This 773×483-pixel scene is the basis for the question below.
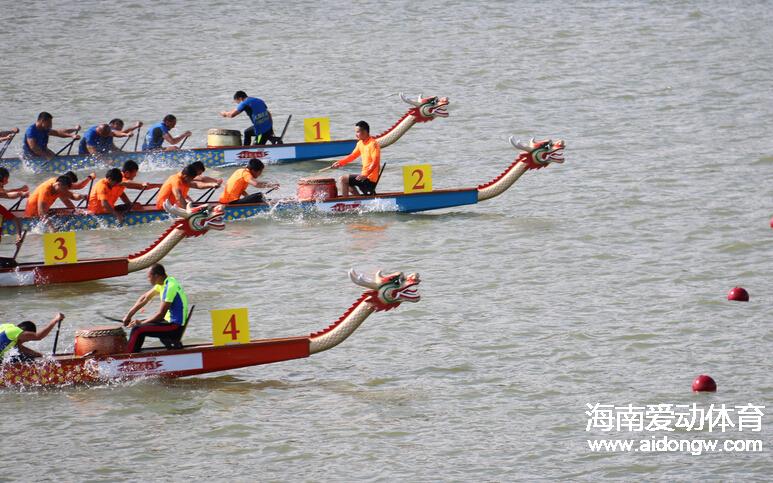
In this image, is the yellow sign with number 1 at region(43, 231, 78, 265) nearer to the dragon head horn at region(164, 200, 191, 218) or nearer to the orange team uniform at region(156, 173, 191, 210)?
the dragon head horn at region(164, 200, 191, 218)

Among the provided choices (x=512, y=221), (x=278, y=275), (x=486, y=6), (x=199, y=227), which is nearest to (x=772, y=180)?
(x=512, y=221)

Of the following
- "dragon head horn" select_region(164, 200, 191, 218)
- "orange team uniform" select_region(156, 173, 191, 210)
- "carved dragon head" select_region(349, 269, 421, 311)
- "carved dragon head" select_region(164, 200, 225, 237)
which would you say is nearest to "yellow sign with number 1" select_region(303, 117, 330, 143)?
"orange team uniform" select_region(156, 173, 191, 210)

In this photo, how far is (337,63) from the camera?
120 feet

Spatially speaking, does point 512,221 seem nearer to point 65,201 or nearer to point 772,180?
point 772,180

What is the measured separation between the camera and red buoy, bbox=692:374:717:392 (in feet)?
49.4

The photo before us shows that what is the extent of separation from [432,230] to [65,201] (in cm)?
577

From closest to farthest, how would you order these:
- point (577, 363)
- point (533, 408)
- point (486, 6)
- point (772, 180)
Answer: point (533, 408), point (577, 363), point (772, 180), point (486, 6)

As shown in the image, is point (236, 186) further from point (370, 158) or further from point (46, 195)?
point (46, 195)

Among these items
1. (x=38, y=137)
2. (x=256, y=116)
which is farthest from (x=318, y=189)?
(x=38, y=137)

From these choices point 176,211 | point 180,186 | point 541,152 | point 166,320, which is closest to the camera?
point 166,320

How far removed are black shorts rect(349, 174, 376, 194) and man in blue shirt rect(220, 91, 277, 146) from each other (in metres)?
4.14

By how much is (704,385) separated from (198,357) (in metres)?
5.53

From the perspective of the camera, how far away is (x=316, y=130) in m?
27.2

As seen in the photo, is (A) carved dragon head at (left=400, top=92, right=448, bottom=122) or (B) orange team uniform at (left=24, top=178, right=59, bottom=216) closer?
(B) orange team uniform at (left=24, top=178, right=59, bottom=216)
